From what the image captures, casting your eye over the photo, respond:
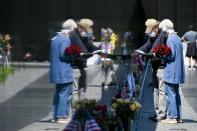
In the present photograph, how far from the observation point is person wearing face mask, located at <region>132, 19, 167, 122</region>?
48.0 ft

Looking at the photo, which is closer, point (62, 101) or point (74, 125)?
point (74, 125)

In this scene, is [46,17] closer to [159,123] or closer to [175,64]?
[159,123]

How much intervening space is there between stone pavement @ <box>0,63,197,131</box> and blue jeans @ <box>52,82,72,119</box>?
11.5 inches

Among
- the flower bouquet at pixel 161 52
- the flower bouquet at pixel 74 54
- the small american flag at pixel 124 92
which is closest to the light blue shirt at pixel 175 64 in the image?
the flower bouquet at pixel 161 52

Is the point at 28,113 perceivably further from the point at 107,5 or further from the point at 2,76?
the point at 107,5

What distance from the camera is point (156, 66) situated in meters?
14.7

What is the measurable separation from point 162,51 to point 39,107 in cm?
479

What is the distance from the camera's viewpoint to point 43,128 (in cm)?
1373

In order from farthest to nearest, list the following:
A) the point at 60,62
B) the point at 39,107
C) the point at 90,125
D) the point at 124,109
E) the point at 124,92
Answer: the point at 39,107 → the point at 60,62 → the point at 124,92 → the point at 124,109 → the point at 90,125

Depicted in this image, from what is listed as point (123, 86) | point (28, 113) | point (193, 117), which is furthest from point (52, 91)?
point (123, 86)

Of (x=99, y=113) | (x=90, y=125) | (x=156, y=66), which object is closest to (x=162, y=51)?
(x=156, y=66)

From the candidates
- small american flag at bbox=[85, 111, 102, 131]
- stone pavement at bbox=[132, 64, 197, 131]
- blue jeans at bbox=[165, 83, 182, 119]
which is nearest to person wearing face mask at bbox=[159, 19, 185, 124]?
blue jeans at bbox=[165, 83, 182, 119]

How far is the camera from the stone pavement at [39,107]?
13.9 metres

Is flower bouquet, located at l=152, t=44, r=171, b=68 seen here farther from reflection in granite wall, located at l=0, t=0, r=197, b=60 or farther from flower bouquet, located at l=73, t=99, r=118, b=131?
reflection in granite wall, located at l=0, t=0, r=197, b=60
